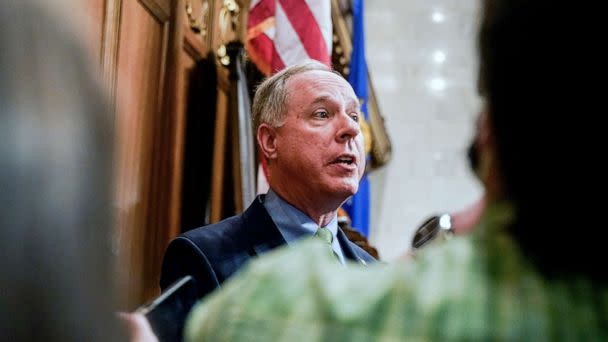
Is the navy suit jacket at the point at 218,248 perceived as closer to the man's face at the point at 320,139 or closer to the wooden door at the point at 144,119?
the man's face at the point at 320,139

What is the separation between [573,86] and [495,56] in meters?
0.08

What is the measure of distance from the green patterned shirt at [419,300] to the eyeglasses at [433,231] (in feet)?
3.45

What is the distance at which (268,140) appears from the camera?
2773mm

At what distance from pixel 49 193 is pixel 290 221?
5.73 feet

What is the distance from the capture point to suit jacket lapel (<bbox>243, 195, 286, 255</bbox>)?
7.72ft

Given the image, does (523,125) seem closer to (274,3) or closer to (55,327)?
(55,327)

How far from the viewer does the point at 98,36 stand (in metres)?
2.87

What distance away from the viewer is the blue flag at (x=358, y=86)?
211 inches

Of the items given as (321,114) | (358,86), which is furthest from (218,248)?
(358,86)

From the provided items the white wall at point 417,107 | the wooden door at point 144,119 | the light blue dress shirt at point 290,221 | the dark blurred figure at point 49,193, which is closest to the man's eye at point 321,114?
the light blue dress shirt at point 290,221

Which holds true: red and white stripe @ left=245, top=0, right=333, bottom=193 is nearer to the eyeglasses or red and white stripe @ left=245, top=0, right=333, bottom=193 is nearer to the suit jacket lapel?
the suit jacket lapel

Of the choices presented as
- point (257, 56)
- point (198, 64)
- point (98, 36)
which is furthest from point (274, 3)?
point (98, 36)

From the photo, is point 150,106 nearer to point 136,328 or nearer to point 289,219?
point 289,219

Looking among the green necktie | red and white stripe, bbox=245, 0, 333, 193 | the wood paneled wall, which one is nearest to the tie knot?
the green necktie
